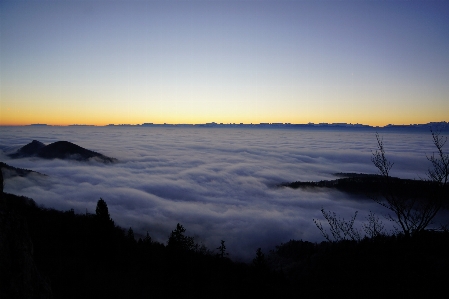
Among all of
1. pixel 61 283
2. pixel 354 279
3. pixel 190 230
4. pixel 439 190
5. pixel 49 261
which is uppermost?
pixel 439 190

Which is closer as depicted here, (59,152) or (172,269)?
(172,269)

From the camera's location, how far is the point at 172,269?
36094mm

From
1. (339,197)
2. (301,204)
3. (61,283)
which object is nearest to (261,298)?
(61,283)

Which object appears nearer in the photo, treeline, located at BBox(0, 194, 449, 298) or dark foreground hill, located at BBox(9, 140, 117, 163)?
treeline, located at BBox(0, 194, 449, 298)

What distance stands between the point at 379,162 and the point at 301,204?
117 metres

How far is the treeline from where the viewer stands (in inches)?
342

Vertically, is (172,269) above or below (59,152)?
below

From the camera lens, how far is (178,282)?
31.6 meters

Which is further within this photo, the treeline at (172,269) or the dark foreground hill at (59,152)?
the dark foreground hill at (59,152)

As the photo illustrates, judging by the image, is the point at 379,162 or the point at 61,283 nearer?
the point at 379,162

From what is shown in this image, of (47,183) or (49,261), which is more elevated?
(49,261)

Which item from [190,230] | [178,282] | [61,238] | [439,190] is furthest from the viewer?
[190,230]

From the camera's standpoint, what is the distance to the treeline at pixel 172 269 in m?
8.68

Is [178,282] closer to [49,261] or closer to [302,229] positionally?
[49,261]
